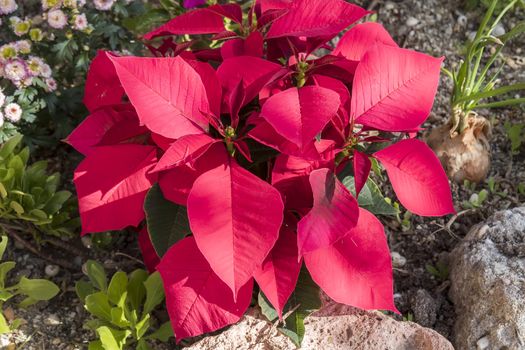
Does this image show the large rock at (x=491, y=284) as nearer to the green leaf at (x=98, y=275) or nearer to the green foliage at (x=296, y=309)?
the green foliage at (x=296, y=309)

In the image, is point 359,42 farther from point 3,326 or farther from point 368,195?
point 3,326

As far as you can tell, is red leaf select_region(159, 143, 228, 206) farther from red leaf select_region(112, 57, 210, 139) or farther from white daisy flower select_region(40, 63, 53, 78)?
white daisy flower select_region(40, 63, 53, 78)

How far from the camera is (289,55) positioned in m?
1.32

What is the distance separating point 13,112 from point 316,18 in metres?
0.85

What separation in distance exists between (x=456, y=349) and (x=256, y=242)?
64 cm

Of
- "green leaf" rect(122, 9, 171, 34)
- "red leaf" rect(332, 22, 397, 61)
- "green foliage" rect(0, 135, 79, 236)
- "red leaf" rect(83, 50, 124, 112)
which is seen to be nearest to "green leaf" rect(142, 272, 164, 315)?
"green foliage" rect(0, 135, 79, 236)

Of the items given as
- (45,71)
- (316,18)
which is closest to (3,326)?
(45,71)

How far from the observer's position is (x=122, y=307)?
139cm

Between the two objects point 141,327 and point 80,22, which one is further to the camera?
point 80,22

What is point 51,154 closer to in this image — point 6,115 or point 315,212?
point 6,115

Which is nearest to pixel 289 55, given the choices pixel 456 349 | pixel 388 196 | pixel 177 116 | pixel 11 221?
pixel 177 116

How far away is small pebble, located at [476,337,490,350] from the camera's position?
4.38 ft

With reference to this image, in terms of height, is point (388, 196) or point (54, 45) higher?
point (54, 45)

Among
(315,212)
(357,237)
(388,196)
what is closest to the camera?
(315,212)
